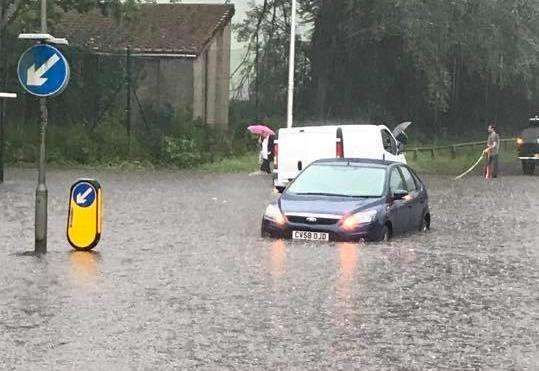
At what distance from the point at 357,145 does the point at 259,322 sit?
1727 centimetres

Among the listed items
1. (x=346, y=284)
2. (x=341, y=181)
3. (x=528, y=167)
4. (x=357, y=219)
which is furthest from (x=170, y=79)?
(x=346, y=284)

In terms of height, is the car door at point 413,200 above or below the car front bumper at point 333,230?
above

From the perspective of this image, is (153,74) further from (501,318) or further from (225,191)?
(501,318)

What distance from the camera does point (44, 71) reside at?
1465cm

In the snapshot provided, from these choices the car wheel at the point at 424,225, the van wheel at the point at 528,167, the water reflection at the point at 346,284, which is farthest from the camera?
the van wheel at the point at 528,167

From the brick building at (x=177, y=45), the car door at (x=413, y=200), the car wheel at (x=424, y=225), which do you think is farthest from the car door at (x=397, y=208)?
the brick building at (x=177, y=45)

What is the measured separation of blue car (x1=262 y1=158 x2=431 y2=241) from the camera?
16672 millimetres

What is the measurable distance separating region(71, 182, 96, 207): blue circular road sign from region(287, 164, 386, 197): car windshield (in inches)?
159

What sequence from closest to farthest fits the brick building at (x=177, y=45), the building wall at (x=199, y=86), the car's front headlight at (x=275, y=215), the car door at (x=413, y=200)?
the car's front headlight at (x=275, y=215) < the car door at (x=413, y=200) < the brick building at (x=177, y=45) < the building wall at (x=199, y=86)

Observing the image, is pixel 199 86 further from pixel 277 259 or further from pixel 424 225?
pixel 277 259

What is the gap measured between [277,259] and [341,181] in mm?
3753

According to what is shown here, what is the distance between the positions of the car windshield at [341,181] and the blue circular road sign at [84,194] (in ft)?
13.3

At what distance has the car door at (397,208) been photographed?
17625 millimetres

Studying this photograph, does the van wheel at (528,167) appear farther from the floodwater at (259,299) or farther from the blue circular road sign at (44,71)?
the blue circular road sign at (44,71)
